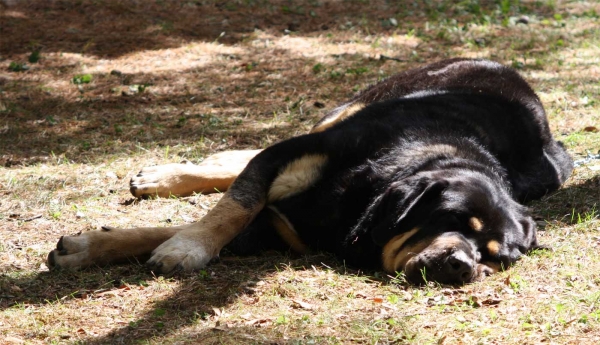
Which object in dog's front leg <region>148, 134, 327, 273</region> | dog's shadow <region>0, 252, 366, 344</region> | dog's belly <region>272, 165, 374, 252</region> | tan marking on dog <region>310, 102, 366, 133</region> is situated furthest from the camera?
tan marking on dog <region>310, 102, 366, 133</region>

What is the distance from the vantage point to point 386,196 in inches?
187

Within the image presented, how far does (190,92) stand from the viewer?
923 centimetres

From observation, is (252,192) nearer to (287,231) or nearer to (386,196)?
(287,231)

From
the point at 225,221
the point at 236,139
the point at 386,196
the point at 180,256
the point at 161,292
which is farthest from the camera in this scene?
the point at 236,139

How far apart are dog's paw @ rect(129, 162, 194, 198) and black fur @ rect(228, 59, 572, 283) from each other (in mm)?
1157

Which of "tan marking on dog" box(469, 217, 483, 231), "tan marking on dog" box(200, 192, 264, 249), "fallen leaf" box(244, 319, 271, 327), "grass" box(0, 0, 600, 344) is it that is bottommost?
"grass" box(0, 0, 600, 344)

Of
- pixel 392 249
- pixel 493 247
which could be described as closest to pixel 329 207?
pixel 392 249

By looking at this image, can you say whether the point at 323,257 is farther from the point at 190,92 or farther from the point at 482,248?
the point at 190,92

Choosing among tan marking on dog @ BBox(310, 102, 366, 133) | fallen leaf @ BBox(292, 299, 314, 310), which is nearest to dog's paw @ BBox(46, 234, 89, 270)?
fallen leaf @ BBox(292, 299, 314, 310)

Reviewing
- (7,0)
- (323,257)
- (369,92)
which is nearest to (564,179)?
(369,92)

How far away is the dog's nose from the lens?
4340 mm

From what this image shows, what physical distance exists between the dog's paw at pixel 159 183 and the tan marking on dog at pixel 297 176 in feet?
4.17

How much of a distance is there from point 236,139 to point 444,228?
373cm

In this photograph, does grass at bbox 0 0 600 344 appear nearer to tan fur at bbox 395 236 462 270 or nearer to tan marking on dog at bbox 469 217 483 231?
tan fur at bbox 395 236 462 270
